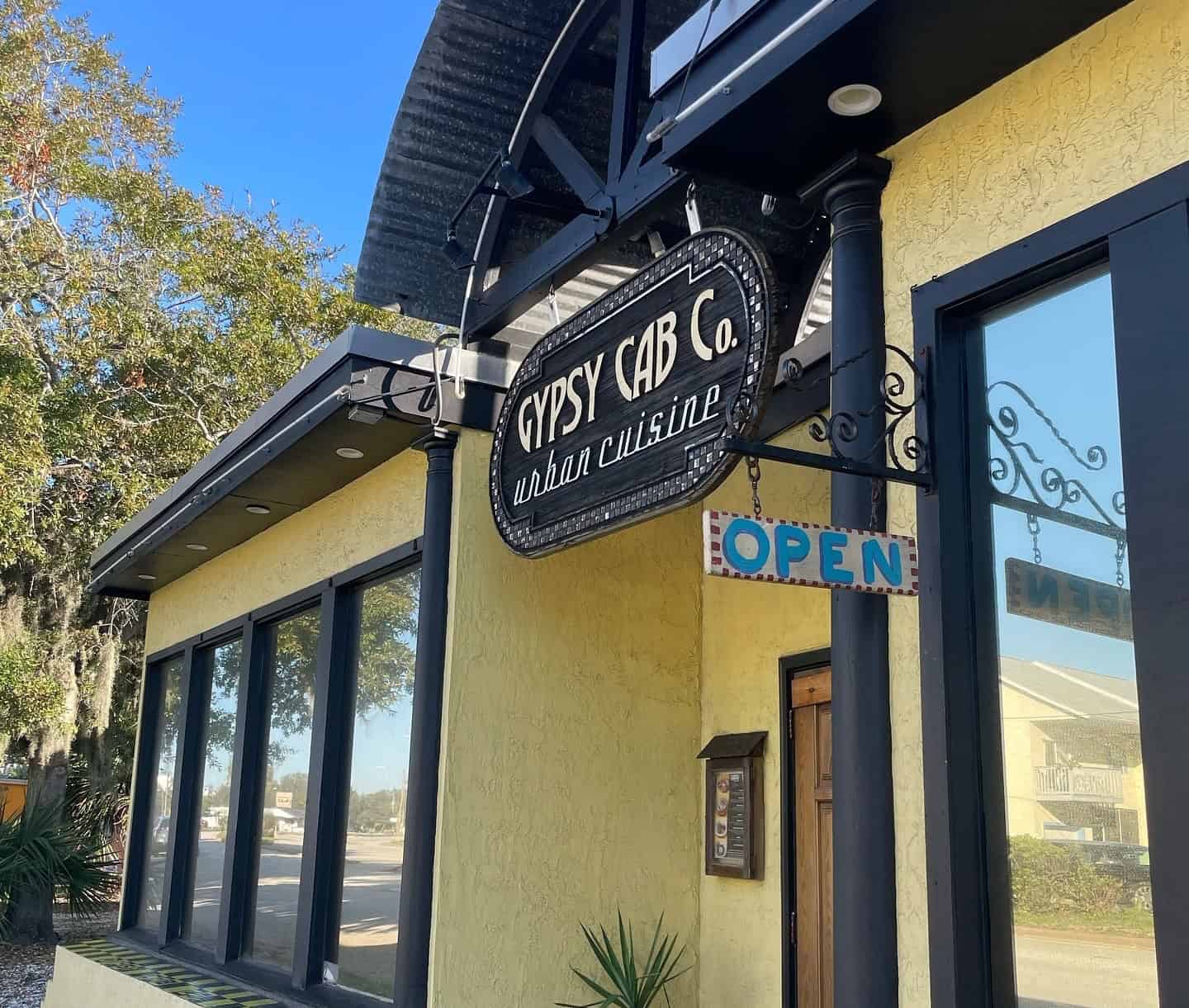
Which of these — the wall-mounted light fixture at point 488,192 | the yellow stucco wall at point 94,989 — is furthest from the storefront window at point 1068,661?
the yellow stucco wall at point 94,989

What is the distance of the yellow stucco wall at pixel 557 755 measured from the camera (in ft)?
18.1

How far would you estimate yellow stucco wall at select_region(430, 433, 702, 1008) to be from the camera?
5.50m

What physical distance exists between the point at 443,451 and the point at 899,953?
3423 mm

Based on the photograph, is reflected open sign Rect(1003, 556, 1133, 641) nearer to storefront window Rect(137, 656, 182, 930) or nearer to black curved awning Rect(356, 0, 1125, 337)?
black curved awning Rect(356, 0, 1125, 337)

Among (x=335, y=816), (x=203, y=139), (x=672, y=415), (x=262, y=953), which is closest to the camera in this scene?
(x=672, y=415)

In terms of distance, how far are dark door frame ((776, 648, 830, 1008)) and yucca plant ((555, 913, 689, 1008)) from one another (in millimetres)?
587

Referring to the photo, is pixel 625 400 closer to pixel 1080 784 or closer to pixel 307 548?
pixel 1080 784

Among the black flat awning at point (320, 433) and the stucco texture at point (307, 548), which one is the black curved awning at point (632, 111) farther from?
the stucco texture at point (307, 548)

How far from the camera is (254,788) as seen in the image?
26.0ft

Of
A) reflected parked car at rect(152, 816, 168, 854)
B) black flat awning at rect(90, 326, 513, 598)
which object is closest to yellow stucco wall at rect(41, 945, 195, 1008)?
reflected parked car at rect(152, 816, 168, 854)

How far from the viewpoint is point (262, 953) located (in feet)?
24.4

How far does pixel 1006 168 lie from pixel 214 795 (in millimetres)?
7401

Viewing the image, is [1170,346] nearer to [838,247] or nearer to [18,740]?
[838,247]

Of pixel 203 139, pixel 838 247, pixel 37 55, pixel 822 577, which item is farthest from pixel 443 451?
pixel 203 139
